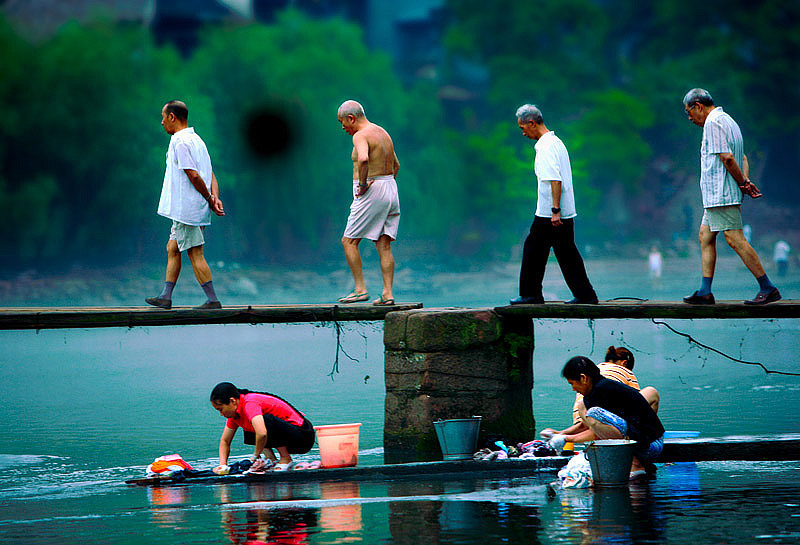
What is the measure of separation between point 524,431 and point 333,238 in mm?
53116

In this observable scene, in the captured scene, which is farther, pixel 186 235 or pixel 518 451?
pixel 186 235

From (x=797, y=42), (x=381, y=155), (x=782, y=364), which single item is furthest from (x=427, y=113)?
(x=381, y=155)

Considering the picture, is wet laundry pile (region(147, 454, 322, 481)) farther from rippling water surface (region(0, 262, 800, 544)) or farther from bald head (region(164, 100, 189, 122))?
bald head (region(164, 100, 189, 122))

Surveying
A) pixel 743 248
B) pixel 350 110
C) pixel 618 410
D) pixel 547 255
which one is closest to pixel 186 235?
pixel 350 110

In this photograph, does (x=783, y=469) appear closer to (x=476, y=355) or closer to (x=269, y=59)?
(x=476, y=355)

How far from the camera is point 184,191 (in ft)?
37.5

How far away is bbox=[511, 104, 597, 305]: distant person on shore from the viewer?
1102 centimetres

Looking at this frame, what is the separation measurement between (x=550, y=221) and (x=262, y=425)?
311 cm

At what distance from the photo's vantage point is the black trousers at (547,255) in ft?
36.5

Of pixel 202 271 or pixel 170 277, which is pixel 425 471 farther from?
pixel 170 277

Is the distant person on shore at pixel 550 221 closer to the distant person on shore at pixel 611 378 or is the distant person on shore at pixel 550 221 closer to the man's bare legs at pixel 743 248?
the distant person on shore at pixel 611 378

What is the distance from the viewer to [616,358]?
1102 centimetres

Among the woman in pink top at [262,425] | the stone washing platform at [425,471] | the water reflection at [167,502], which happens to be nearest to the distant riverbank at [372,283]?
the stone washing platform at [425,471]

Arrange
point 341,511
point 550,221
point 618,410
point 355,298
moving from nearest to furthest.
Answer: point 341,511
point 618,410
point 550,221
point 355,298
